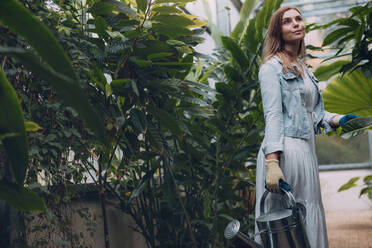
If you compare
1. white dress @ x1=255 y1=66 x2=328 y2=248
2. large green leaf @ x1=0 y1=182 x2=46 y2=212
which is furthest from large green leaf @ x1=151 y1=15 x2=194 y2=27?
large green leaf @ x1=0 y1=182 x2=46 y2=212

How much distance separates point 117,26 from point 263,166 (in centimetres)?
84

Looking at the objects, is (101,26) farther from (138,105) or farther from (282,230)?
(282,230)

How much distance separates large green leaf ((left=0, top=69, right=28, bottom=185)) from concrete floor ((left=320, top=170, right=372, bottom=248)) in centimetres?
353

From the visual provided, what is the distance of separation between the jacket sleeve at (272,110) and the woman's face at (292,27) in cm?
17

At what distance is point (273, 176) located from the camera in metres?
1.45

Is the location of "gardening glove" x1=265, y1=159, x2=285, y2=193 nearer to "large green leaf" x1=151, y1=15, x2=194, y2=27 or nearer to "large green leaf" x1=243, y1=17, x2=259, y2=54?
"large green leaf" x1=151, y1=15, x2=194, y2=27

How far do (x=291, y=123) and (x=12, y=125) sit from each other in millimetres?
1197

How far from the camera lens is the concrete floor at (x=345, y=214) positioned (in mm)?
3908

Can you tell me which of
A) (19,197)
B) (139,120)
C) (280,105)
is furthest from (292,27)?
(19,197)

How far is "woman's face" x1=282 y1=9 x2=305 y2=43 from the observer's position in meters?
1.73

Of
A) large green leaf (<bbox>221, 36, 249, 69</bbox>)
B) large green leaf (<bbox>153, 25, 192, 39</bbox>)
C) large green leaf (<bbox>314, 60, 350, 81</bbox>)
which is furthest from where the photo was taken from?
large green leaf (<bbox>314, 60, 350, 81</bbox>)

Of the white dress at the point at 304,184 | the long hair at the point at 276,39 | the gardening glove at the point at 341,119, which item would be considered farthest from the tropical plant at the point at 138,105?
the gardening glove at the point at 341,119

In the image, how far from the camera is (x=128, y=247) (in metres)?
2.69

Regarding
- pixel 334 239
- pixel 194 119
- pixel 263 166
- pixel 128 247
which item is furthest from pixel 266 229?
pixel 334 239
